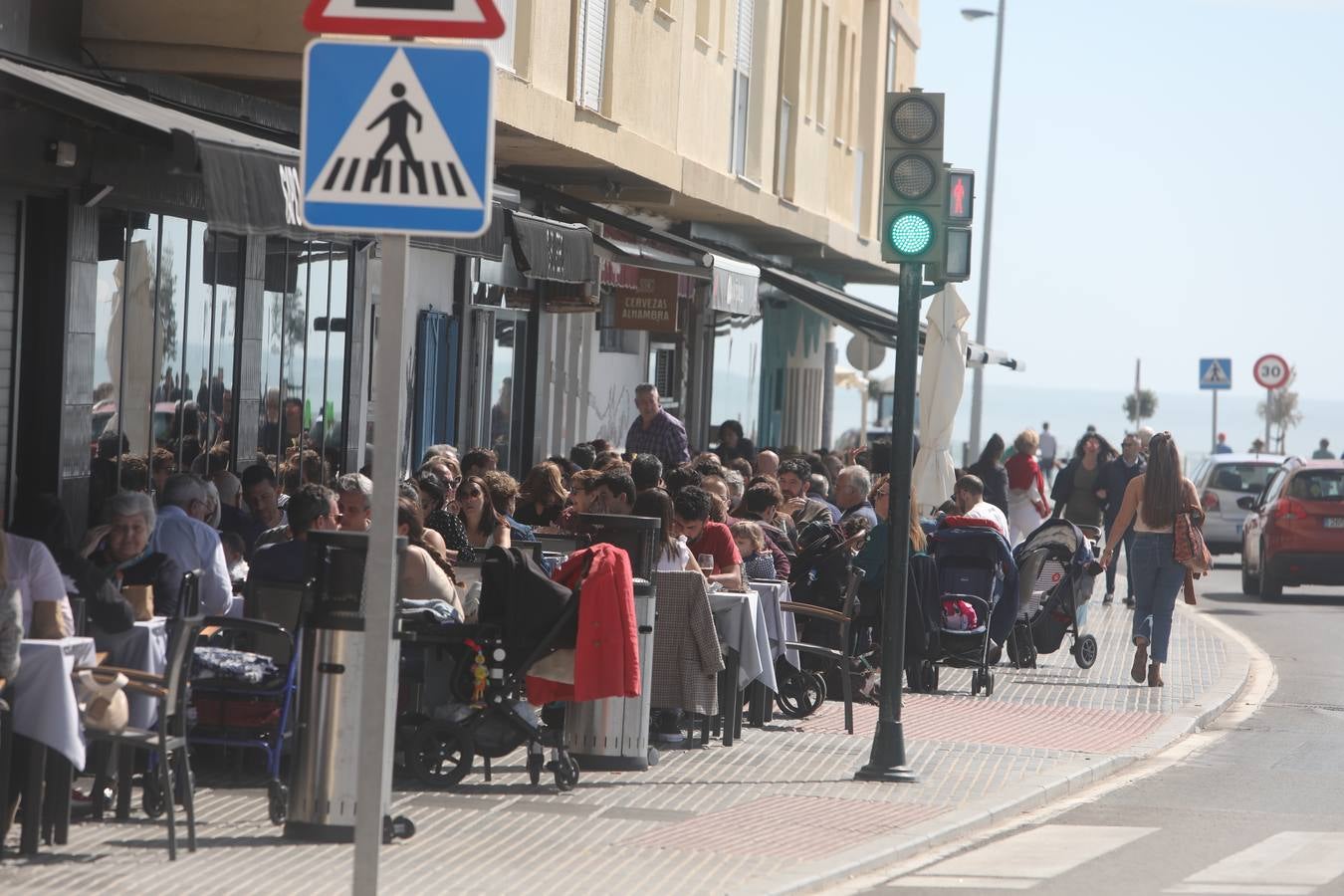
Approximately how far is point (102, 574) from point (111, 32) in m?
5.66

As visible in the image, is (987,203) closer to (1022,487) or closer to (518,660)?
(1022,487)

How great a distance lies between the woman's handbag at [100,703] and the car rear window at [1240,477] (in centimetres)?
2891

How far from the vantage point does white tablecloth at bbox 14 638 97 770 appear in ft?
27.9

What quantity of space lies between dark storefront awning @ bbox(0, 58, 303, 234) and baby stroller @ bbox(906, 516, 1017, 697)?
6.58 metres

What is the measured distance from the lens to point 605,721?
447 inches

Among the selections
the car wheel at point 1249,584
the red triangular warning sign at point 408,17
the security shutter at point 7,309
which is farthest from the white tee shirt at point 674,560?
the car wheel at point 1249,584

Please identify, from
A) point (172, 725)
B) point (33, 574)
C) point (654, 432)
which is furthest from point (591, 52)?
point (33, 574)

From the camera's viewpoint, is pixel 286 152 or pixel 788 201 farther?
pixel 788 201

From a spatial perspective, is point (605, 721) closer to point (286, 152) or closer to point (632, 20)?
point (286, 152)

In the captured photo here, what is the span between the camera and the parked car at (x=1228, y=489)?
1382 inches

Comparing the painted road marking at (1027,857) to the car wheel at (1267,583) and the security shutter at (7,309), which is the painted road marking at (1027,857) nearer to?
the security shutter at (7,309)

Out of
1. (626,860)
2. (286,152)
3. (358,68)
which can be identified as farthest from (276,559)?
(358,68)

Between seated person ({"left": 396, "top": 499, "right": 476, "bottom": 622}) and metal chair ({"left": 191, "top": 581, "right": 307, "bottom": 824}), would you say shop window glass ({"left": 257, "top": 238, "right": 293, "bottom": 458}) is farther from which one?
metal chair ({"left": 191, "top": 581, "right": 307, "bottom": 824})

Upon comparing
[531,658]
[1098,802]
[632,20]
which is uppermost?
[632,20]
